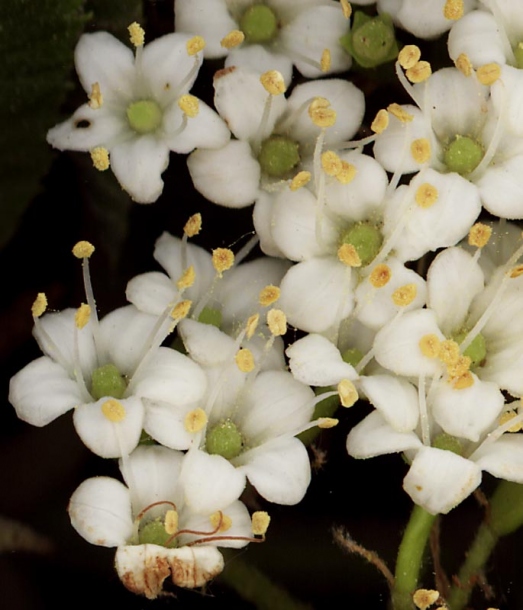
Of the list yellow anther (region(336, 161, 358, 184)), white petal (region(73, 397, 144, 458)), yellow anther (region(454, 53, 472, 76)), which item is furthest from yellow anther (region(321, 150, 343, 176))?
white petal (region(73, 397, 144, 458))

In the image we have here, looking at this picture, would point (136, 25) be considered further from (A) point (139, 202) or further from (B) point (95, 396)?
(B) point (95, 396)

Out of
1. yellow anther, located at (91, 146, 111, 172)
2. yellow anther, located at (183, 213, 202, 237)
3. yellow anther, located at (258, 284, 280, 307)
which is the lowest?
yellow anther, located at (258, 284, 280, 307)

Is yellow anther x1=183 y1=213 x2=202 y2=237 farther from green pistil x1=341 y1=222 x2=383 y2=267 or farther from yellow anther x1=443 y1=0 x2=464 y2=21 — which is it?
yellow anther x1=443 y1=0 x2=464 y2=21

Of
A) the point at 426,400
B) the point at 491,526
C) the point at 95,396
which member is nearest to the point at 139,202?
the point at 95,396

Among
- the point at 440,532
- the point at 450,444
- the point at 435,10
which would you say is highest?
the point at 435,10

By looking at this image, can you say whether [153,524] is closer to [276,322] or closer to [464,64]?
[276,322]

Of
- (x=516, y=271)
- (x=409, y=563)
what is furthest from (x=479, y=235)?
(x=409, y=563)
